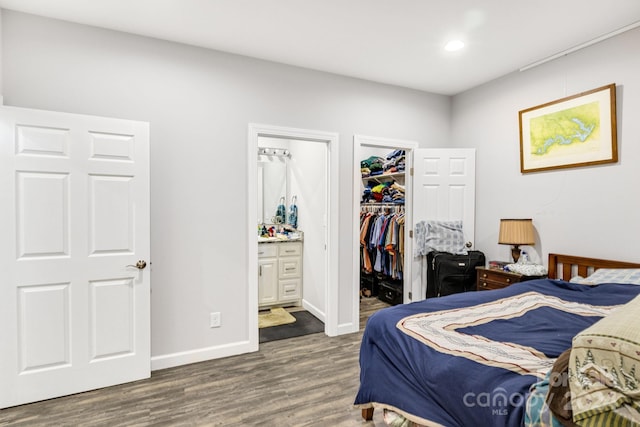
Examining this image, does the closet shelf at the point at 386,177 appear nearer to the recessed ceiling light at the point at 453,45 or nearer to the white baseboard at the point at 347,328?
the recessed ceiling light at the point at 453,45

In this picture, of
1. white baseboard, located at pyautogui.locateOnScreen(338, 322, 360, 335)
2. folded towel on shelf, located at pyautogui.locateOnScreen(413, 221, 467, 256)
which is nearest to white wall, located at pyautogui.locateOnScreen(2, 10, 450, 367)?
white baseboard, located at pyautogui.locateOnScreen(338, 322, 360, 335)

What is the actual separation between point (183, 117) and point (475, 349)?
270 centimetres

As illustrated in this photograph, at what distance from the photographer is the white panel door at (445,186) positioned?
3.90 meters

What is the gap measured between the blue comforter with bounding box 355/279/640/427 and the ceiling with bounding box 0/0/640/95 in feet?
6.41

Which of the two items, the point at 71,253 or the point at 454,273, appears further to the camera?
the point at 454,273

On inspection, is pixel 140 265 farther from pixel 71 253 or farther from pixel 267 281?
pixel 267 281

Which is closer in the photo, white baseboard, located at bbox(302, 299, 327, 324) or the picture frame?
the picture frame

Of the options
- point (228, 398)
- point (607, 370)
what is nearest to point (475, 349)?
point (607, 370)

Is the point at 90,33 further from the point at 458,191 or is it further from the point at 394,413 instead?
the point at 458,191

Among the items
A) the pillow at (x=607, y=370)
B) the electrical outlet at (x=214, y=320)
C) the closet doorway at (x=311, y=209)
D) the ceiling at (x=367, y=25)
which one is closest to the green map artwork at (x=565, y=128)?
the ceiling at (x=367, y=25)

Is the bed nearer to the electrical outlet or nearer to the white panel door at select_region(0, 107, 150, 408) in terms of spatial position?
the electrical outlet

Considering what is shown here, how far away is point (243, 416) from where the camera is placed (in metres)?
2.17

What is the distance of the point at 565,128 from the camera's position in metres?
3.02

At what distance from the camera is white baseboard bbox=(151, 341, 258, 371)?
2812mm
